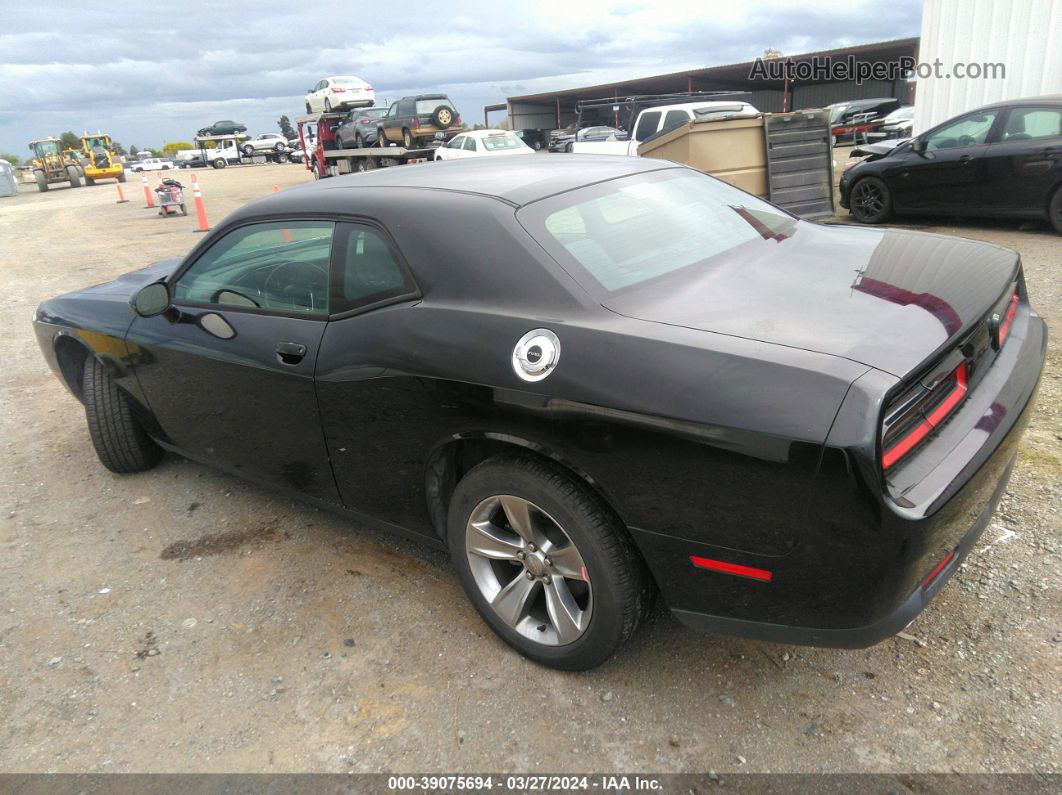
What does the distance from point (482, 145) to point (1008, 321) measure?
60.8 feet

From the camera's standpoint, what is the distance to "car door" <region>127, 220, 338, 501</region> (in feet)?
9.52

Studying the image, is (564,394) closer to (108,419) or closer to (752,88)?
(108,419)

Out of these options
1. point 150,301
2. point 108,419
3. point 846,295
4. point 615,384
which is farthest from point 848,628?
point 108,419

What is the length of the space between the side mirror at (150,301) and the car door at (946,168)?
8.69m

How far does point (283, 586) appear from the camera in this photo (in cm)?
313

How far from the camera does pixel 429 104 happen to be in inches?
912

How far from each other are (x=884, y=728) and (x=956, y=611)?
25.5 inches

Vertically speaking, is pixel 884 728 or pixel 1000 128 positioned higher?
pixel 1000 128

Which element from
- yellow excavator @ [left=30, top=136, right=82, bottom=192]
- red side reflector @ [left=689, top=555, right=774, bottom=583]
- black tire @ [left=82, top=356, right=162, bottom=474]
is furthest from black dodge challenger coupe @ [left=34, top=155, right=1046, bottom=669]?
yellow excavator @ [left=30, top=136, right=82, bottom=192]

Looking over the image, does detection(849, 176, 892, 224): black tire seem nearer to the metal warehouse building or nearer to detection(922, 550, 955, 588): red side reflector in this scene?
detection(922, 550, 955, 588): red side reflector

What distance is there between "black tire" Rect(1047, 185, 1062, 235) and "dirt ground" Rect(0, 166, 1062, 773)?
220 inches

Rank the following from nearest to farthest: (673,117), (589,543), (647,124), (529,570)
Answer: (589,543), (529,570), (673,117), (647,124)

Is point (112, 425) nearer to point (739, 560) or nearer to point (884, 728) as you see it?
point (739, 560)

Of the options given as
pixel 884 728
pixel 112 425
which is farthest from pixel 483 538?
pixel 112 425
